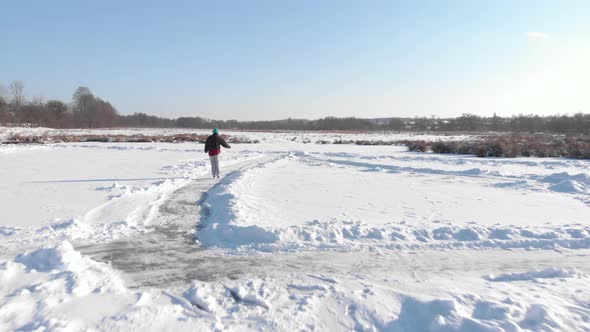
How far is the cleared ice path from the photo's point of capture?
4.62m

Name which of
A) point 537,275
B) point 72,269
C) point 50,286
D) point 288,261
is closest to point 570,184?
point 537,275

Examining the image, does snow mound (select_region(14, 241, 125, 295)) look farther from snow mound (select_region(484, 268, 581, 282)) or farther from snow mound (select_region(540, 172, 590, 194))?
snow mound (select_region(540, 172, 590, 194))

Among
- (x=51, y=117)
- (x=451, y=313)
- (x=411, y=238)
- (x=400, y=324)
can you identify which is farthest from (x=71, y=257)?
(x=51, y=117)

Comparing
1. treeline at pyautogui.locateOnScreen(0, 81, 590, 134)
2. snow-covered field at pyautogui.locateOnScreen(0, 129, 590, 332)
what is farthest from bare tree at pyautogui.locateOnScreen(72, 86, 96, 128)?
snow-covered field at pyautogui.locateOnScreen(0, 129, 590, 332)

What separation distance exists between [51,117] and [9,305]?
284 ft

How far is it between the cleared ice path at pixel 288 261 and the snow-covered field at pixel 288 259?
1.2 inches

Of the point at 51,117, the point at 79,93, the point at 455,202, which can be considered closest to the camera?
the point at 455,202

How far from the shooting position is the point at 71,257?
184 inches

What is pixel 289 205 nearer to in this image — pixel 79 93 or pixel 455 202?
pixel 455 202

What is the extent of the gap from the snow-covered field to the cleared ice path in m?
0.03

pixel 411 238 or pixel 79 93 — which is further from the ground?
pixel 79 93

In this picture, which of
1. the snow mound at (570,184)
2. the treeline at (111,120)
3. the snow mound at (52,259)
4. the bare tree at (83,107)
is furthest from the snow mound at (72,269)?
the bare tree at (83,107)

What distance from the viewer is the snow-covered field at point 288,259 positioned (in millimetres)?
3588

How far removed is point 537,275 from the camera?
4727mm
